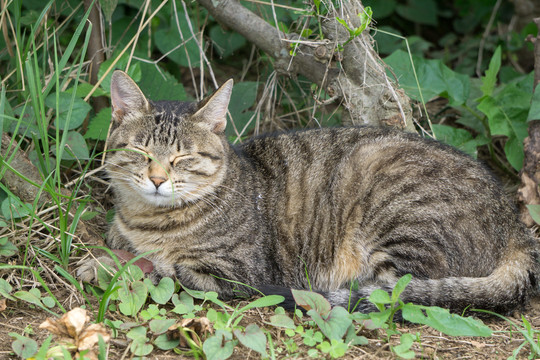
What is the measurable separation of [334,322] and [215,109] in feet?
4.46

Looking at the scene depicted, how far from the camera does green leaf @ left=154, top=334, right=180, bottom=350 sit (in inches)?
94.3

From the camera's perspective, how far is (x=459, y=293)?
9.23 ft

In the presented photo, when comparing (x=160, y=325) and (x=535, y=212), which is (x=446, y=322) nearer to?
(x=160, y=325)

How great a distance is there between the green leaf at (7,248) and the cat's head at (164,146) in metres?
0.61

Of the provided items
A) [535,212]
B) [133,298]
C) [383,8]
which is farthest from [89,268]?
[383,8]

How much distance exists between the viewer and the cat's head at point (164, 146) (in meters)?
3.02

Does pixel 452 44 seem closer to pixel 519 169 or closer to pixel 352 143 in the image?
pixel 519 169

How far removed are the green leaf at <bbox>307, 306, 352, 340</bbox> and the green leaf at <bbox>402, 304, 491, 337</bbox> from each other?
0.26 meters

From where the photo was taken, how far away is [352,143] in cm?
343

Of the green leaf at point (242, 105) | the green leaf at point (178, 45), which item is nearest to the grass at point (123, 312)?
the green leaf at point (178, 45)

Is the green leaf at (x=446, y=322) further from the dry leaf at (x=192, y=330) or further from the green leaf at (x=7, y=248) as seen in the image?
the green leaf at (x=7, y=248)

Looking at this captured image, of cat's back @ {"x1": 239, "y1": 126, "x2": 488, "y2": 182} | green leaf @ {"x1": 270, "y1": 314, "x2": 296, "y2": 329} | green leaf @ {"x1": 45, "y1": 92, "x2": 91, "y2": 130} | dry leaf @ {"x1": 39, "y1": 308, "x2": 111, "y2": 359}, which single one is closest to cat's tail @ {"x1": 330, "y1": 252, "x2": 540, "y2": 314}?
green leaf @ {"x1": 270, "y1": 314, "x2": 296, "y2": 329}

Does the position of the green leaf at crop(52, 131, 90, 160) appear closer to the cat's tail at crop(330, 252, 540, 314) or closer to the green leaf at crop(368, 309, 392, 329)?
the cat's tail at crop(330, 252, 540, 314)

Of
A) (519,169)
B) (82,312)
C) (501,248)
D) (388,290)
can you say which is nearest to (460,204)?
(501,248)
